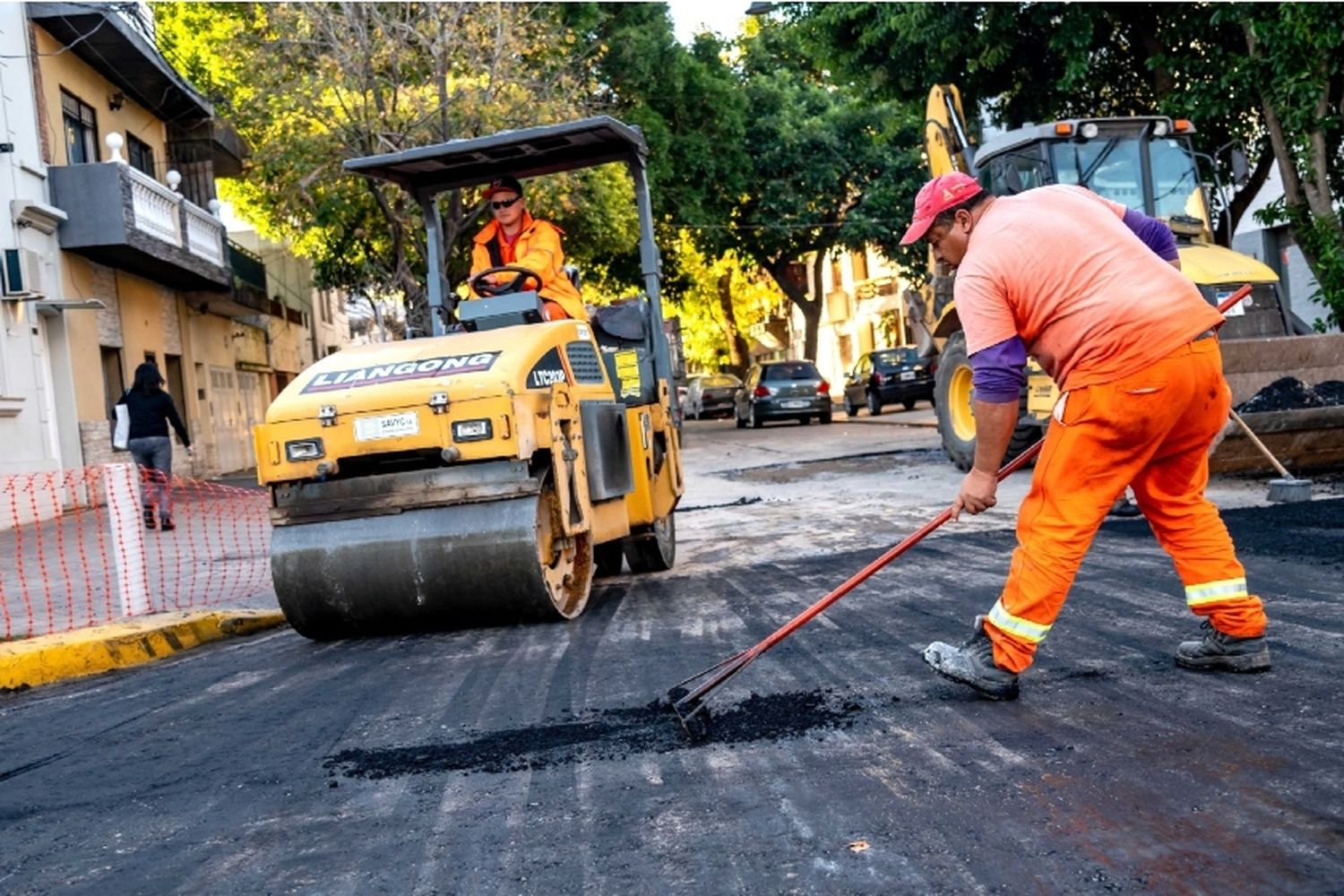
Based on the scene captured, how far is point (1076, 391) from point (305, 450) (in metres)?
3.76

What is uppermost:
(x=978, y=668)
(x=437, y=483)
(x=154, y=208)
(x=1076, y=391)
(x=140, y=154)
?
(x=140, y=154)

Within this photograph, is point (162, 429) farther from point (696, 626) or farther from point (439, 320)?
point (696, 626)

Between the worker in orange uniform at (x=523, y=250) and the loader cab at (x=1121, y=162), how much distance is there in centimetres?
603

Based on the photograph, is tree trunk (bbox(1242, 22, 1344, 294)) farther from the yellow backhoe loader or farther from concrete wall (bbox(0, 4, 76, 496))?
concrete wall (bbox(0, 4, 76, 496))

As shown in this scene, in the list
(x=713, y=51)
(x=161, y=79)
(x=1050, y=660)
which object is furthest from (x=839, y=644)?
(x=713, y=51)

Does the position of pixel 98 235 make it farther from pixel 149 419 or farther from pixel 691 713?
pixel 691 713

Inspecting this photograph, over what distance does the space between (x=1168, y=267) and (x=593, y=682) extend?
2513mm

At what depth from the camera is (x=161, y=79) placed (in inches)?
899

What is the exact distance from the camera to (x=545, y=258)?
7.88m

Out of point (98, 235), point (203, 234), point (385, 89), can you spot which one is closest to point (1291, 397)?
point (98, 235)

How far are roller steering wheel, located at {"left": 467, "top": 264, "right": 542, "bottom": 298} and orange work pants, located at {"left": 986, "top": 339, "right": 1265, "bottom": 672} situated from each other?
388 cm

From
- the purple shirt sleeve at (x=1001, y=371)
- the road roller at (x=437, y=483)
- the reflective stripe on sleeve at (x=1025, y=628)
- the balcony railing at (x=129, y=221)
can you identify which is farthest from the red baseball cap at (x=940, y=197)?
the balcony railing at (x=129, y=221)

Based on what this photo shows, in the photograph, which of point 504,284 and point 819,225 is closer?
point 504,284

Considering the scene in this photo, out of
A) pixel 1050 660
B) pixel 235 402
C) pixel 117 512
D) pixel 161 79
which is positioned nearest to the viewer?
pixel 1050 660
